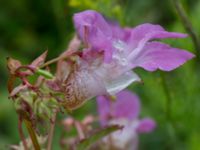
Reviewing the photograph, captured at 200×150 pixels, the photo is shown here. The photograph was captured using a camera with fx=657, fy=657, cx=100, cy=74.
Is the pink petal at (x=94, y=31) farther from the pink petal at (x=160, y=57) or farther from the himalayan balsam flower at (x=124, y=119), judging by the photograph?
the himalayan balsam flower at (x=124, y=119)

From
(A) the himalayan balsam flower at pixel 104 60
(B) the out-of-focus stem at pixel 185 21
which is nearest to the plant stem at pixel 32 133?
(A) the himalayan balsam flower at pixel 104 60

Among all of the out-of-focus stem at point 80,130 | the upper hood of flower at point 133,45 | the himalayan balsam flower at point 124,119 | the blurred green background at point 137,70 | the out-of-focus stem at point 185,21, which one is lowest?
the blurred green background at point 137,70

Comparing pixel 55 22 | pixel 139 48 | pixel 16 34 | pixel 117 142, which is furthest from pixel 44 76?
pixel 16 34

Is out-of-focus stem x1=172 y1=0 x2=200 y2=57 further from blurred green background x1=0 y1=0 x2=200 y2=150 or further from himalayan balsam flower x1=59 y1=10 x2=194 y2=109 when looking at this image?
himalayan balsam flower x1=59 y1=10 x2=194 y2=109

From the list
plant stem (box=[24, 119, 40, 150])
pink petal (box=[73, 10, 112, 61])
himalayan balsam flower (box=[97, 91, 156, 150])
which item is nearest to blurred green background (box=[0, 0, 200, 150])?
himalayan balsam flower (box=[97, 91, 156, 150])

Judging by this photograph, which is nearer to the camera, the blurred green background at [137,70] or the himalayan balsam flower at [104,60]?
the himalayan balsam flower at [104,60]

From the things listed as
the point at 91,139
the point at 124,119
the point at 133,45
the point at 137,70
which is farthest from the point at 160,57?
the point at 137,70
